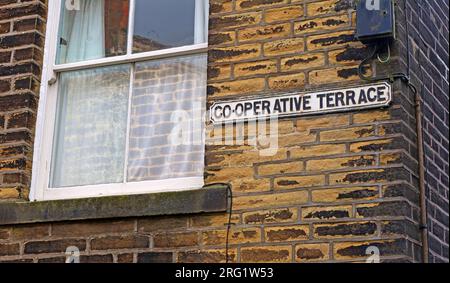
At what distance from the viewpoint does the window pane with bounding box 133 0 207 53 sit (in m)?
5.81

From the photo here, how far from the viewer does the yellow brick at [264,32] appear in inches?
211

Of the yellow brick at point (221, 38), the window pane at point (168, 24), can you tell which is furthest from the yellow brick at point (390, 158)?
the window pane at point (168, 24)

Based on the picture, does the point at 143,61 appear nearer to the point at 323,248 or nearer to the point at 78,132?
the point at 78,132

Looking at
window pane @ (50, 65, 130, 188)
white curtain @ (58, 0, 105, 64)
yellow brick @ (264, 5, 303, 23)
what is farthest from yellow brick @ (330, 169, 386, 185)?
white curtain @ (58, 0, 105, 64)

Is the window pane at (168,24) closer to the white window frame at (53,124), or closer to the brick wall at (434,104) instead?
the white window frame at (53,124)

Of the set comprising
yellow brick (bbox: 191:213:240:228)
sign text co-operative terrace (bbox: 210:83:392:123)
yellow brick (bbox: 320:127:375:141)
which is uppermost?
sign text co-operative terrace (bbox: 210:83:392:123)

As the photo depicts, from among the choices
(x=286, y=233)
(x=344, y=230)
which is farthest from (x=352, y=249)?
(x=286, y=233)

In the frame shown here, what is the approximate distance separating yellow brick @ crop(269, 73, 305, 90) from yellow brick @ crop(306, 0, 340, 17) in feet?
1.35

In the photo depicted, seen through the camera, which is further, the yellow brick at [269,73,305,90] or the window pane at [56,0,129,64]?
the window pane at [56,0,129,64]

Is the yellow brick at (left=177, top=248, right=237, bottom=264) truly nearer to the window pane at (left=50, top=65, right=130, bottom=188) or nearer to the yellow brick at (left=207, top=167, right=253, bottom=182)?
the yellow brick at (left=207, top=167, right=253, bottom=182)

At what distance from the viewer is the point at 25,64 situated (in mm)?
6008
